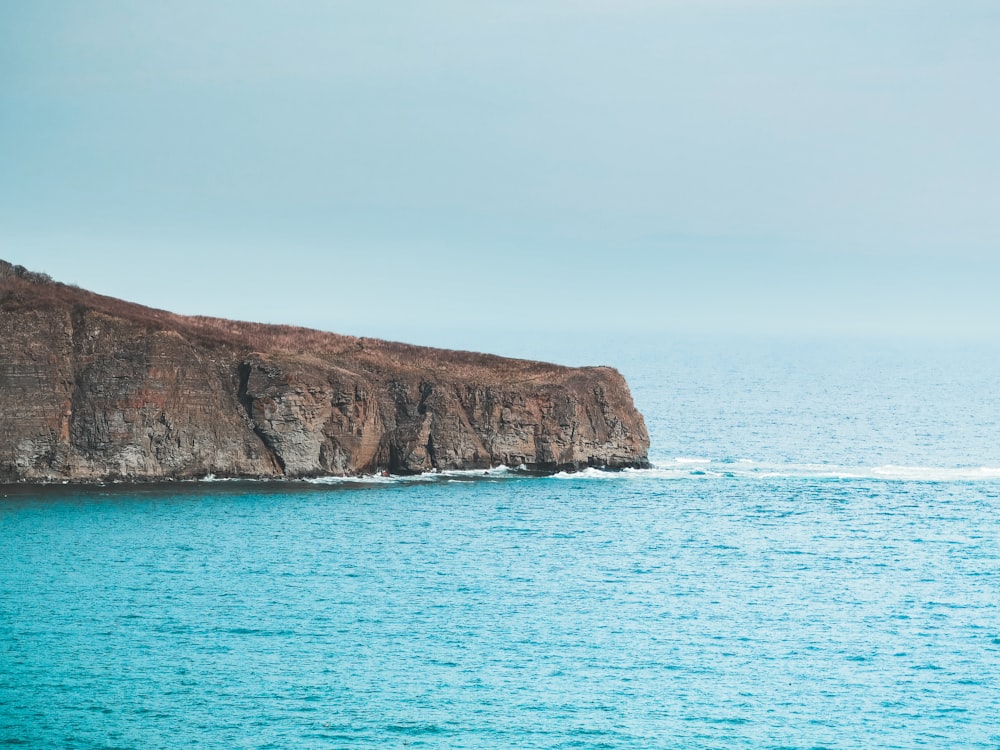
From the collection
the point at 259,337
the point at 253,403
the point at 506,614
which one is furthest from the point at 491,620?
the point at 259,337

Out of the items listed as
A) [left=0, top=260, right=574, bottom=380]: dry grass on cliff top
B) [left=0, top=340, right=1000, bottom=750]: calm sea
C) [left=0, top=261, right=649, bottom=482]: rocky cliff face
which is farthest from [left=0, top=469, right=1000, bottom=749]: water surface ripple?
[left=0, top=260, right=574, bottom=380]: dry grass on cliff top

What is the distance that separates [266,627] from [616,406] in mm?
52152

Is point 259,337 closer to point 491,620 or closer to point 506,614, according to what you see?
point 506,614

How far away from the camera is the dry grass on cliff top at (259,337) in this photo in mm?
98375

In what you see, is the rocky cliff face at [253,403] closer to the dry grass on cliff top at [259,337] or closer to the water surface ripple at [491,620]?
the dry grass on cliff top at [259,337]

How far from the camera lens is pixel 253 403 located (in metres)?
97.4

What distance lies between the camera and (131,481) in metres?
93.4

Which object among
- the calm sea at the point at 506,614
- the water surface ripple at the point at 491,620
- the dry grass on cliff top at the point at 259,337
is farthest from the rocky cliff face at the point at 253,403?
the water surface ripple at the point at 491,620

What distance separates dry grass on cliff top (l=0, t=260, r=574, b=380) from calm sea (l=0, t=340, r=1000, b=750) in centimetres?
1189

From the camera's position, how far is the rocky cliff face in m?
92.2

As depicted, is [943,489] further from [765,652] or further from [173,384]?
[173,384]

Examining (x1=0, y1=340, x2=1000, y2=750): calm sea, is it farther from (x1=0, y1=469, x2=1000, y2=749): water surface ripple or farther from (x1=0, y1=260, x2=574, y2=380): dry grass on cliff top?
(x1=0, y1=260, x2=574, y2=380): dry grass on cliff top

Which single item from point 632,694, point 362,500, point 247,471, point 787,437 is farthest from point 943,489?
point 632,694

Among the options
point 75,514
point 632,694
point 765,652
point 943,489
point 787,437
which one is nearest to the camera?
point 632,694
